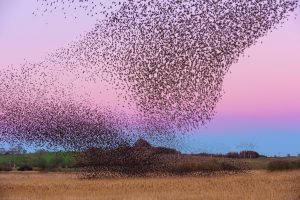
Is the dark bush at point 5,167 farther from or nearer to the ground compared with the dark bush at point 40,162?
nearer to the ground

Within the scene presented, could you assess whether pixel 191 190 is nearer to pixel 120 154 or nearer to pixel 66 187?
pixel 66 187

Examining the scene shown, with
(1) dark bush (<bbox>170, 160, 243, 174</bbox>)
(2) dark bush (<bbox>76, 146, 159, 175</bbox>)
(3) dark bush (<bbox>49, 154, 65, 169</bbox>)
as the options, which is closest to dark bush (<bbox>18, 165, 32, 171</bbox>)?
(3) dark bush (<bbox>49, 154, 65, 169</bbox>)

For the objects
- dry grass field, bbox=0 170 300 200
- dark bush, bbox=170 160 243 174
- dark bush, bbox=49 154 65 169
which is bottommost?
dry grass field, bbox=0 170 300 200

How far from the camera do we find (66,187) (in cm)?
3156

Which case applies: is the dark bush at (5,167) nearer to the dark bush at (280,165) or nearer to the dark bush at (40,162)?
the dark bush at (40,162)

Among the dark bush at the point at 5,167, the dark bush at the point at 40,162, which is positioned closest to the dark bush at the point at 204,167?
the dark bush at the point at 40,162

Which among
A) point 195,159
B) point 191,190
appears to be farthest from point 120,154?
point 191,190

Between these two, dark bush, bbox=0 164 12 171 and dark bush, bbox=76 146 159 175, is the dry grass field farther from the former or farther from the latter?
dark bush, bbox=0 164 12 171

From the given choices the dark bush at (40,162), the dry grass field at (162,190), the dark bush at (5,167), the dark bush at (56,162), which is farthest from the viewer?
the dark bush at (40,162)

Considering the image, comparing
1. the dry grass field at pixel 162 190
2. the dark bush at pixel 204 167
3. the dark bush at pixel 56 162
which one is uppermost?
the dark bush at pixel 56 162

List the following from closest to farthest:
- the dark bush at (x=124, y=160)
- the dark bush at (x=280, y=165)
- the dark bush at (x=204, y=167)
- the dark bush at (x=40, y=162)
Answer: the dark bush at (x=124, y=160) < the dark bush at (x=204, y=167) < the dark bush at (x=280, y=165) < the dark bush at (x=40, y=162)

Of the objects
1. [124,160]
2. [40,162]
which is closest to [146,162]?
[124,160]

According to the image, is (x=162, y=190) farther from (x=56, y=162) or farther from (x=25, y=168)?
(x=25, y=168)

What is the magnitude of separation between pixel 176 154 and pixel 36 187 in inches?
580
